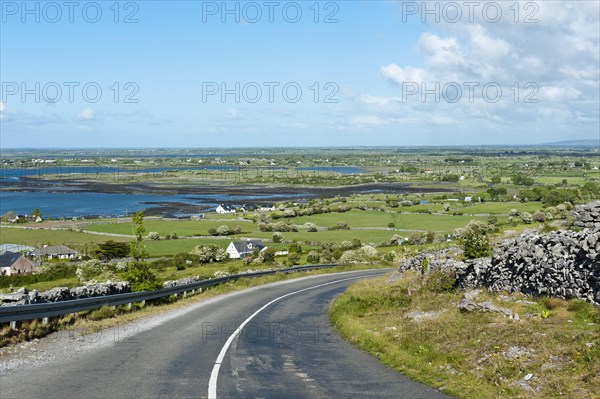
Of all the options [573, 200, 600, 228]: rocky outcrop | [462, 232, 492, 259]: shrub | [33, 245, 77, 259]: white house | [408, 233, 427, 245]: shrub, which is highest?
[573, 200, 600, 228]: rocky outcrop

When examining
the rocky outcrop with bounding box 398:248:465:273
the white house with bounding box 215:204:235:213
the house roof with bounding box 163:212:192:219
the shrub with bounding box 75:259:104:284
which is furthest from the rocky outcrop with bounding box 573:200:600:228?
the white house with bounding box 215:204:235:213

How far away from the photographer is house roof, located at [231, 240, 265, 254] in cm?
8425

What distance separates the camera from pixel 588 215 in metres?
18.4

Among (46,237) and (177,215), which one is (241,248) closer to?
(46,237)

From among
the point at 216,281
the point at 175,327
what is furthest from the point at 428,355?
the point at 216,281

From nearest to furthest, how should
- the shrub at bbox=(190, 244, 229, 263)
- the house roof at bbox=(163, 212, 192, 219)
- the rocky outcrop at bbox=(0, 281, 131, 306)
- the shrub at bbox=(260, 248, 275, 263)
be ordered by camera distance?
the rocky outcrop at bbox=(0, 281, 131, 306), the shrub at bbox=(260, 248, 275, 263), the shrub at bbox=(190, 244, 229, 263), the house roof at bbox=(163, 212, 192, 219)

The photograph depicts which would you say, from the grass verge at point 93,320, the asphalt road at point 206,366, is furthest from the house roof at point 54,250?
the asphalt road at point 206,366

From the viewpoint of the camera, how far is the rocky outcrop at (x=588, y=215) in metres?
18.1

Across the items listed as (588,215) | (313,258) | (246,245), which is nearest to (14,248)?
(246,245)

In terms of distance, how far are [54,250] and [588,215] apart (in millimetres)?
86107

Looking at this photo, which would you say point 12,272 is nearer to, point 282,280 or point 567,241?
point 282,280

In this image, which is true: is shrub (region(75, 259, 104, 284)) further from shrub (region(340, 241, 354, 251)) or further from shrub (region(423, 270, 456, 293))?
shrub (region(423, 270, 456, 293))

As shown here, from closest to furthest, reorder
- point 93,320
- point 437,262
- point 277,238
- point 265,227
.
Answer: point 93,320 → point 437,262 → point 277,238 → point 265,227

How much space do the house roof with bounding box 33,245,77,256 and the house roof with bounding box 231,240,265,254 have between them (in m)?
26.3
